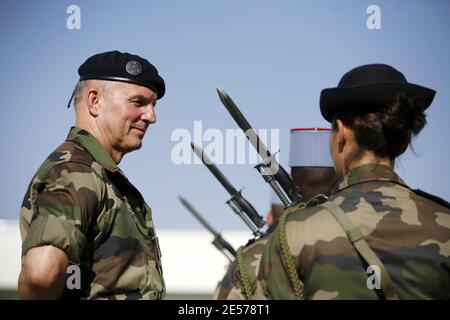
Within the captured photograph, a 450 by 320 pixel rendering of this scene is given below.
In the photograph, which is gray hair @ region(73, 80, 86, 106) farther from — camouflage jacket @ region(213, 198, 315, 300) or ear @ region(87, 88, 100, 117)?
camouflage jacket @ region(213, 198, 315, 300)

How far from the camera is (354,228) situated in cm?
282

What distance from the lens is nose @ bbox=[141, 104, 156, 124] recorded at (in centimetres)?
452

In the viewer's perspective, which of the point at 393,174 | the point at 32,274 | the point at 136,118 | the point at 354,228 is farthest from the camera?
the point at 136,118

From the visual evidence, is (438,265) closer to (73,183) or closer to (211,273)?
(73,183)

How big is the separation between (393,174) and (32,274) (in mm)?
1845

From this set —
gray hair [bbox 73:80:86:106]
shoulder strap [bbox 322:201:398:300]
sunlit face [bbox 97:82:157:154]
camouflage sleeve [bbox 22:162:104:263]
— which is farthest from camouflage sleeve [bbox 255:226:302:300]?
gray hair [bbox 73:80:86:106]

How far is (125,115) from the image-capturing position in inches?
173

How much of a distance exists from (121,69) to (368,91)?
6.46 ft

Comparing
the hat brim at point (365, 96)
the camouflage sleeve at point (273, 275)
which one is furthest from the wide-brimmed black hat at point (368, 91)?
the camouflage sleeve at point (273, 275)

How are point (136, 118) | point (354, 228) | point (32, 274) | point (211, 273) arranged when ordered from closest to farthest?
point (354, 228)
point (32, 274)
point (136, 118)
point (211, 273)

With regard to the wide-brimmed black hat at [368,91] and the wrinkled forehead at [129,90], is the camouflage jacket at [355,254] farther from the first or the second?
the wrinkled forehead at [129,90]

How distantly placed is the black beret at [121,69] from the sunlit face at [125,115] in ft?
0.15

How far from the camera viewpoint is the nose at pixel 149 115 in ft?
14.8
